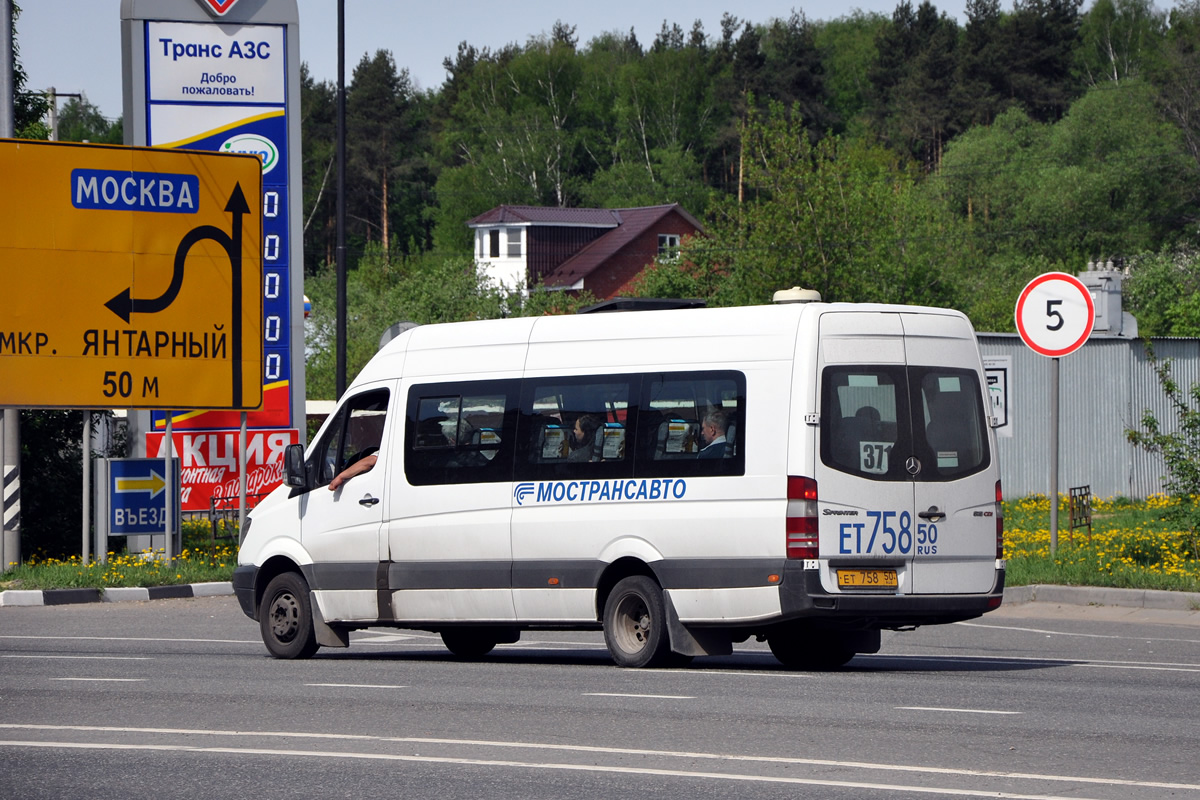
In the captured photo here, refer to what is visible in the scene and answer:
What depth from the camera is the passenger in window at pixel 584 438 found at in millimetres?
12291

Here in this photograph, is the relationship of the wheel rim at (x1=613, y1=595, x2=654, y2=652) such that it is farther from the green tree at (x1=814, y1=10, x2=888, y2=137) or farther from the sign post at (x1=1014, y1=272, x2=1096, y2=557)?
the green tree at (x1=814, y1=10, x2=888, y2=137)

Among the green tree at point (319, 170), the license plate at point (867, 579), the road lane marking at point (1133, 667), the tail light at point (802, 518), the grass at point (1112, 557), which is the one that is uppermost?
the green tree at point (319, 170)

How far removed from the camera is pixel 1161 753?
7953mm

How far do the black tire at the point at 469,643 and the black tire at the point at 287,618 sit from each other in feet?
3.65

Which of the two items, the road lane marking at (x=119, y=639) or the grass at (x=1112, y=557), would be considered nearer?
the road lane marking at (x=119, y=639)

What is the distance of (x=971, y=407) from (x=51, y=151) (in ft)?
44.8

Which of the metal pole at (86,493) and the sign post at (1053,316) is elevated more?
the sign post at (1053,316)

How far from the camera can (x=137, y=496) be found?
22.3 metres

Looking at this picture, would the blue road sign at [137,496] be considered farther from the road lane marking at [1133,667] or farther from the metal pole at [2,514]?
the road lane marking at [1133,667]

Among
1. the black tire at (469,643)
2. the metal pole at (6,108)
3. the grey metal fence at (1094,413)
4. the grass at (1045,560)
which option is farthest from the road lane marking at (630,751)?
the grey metal fence at (1094,413)

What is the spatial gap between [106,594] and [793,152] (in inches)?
1179

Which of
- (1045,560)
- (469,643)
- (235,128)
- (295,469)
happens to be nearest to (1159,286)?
(235,128)

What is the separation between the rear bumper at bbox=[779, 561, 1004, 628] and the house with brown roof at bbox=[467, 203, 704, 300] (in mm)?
75802

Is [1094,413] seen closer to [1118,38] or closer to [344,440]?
[344,440]
